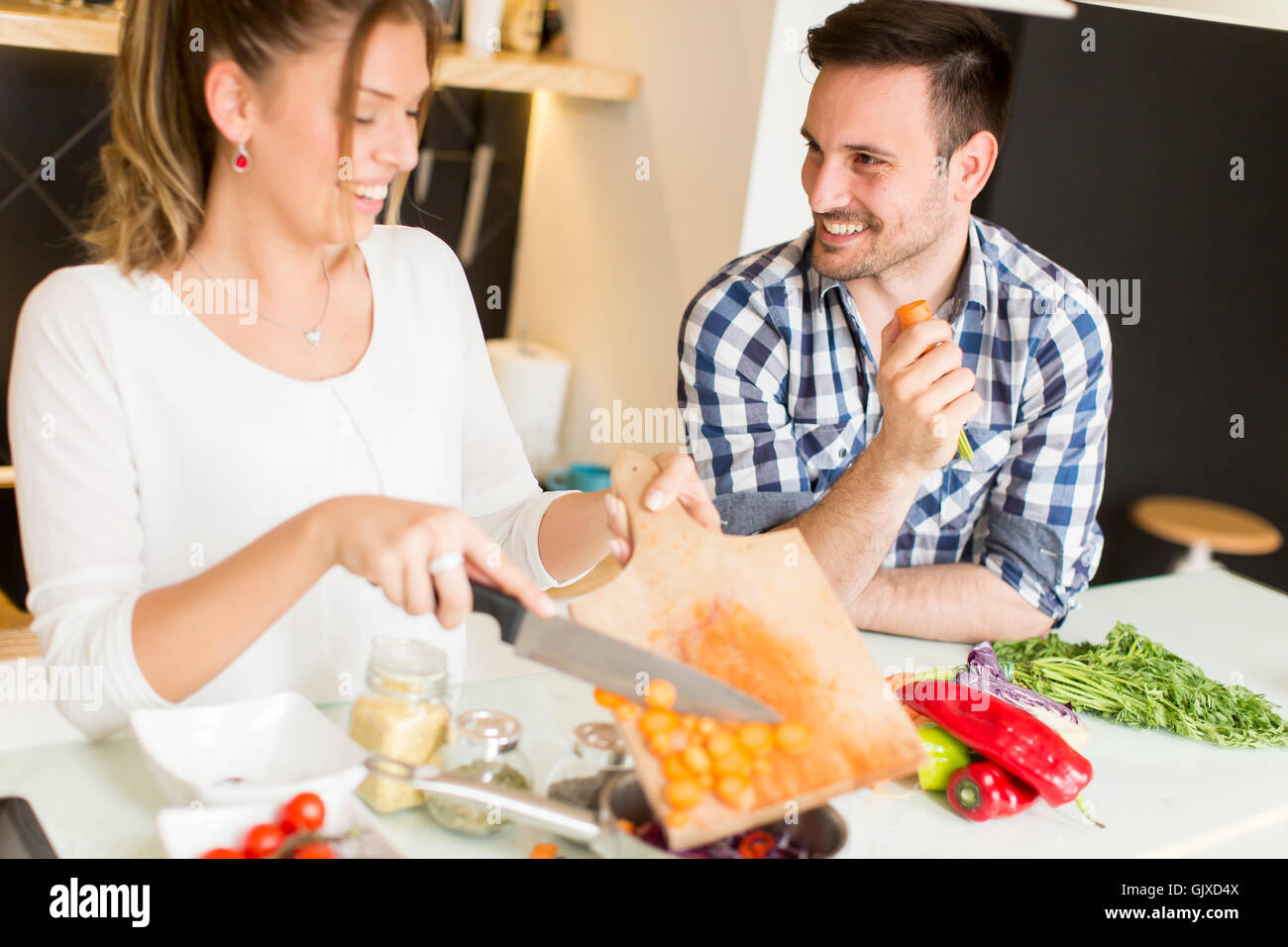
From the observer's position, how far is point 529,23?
326 cm

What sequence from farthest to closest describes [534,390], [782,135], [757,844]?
[534,390] < [782,135] < [757,844]

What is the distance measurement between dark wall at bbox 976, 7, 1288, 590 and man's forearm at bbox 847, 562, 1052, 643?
A: 113cm

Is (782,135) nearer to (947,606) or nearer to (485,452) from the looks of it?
(947,606)

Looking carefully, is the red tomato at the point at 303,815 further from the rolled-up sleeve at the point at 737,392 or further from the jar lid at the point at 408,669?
the rolled-up sleeve at the point at 737,392

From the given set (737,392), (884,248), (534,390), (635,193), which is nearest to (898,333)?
(884,248)

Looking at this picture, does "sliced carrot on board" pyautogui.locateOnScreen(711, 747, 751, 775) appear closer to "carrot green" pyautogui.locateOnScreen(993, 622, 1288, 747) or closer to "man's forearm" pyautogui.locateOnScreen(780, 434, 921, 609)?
"carrot green" pyautogui.locateOnScreen(993, 622, 1288, 747)

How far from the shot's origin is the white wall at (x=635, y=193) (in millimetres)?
2891

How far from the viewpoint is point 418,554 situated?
36.7 inches

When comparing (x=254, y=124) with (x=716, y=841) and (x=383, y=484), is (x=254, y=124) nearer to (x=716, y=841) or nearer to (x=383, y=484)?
(x=383, y=484)

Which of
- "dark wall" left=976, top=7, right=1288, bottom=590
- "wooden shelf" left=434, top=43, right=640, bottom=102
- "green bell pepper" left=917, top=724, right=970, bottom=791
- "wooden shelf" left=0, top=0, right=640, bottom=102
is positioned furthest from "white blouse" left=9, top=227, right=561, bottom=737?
"wooden shelf" left=434, top=43, right=640, bottom=102

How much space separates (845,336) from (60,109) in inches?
75.2

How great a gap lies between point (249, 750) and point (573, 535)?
0.48 metres

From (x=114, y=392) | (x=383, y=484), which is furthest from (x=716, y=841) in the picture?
(x=114, y=392)

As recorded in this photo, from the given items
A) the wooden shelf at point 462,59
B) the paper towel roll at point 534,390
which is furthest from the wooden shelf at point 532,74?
the paper towel roll at point 534,390
